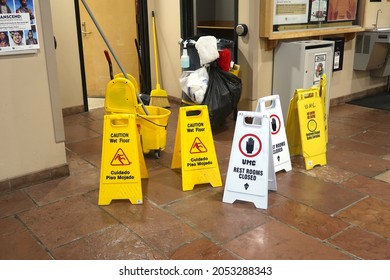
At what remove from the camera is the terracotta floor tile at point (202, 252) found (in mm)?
2334

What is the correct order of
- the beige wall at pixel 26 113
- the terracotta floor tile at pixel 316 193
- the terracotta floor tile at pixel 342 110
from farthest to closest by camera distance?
1. the terracotta floor tile at pixel 342 110
2. the beige wall at pixel 26 113
3. the terracotta floor tile at pixel 316 193

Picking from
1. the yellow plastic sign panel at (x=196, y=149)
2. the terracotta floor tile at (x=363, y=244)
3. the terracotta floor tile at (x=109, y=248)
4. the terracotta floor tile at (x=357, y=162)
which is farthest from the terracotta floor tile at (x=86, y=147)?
the terracotta floor tile at (x=363, y=244)

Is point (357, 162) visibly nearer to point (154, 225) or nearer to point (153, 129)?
point (153, 129)

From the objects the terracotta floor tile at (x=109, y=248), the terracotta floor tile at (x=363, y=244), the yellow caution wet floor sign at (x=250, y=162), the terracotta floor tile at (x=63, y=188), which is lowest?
the terracotta floor tile at (x=363, y=244)

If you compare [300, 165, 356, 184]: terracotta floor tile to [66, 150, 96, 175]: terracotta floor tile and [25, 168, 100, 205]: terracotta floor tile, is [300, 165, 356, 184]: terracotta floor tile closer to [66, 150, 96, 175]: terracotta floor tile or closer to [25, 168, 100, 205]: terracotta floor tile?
[25, 168, 100, 205]: terracotta floor tile

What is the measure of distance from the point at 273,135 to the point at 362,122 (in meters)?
2.20

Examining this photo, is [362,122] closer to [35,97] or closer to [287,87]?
[287,87]

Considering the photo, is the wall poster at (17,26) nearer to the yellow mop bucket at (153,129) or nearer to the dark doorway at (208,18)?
the yellow mop bucket at (153,129)

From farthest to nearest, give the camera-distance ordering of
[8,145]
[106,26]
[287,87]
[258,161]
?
1. [106,26]
2. [287,87]
3. [8,145]
4. [258,161]

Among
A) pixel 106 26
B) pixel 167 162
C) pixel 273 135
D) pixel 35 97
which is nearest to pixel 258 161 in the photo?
pixel 273 135

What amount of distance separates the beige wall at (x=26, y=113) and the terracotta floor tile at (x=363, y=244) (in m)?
2.34

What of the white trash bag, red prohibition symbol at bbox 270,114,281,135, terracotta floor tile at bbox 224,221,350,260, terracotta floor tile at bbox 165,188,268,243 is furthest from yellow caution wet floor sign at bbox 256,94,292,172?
the white trash bag

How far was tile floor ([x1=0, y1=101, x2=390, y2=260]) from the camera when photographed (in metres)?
2.41

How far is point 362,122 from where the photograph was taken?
16.4ft
